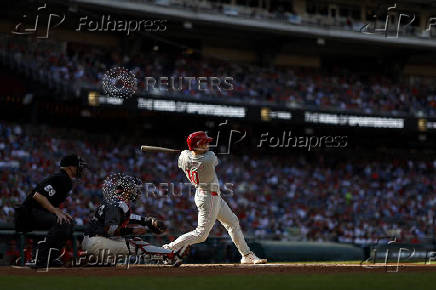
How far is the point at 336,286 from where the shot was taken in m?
6.92

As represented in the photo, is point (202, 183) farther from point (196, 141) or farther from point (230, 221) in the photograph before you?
point (230, 221)

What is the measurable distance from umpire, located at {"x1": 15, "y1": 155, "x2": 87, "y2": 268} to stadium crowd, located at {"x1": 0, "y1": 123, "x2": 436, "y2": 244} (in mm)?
9685

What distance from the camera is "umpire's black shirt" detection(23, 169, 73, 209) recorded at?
9.20 meters

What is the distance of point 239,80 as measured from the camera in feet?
90.4

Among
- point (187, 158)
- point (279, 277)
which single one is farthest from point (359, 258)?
point (279, 277)

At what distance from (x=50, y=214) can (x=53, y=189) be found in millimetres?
333

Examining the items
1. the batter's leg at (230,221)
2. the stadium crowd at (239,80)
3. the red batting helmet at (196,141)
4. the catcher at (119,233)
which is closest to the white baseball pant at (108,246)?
the catcher at (119,233)

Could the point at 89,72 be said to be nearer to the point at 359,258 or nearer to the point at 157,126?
the point at 157,126

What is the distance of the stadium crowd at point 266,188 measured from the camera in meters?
21.1

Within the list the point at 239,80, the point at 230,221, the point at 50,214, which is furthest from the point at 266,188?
the point at 50,214

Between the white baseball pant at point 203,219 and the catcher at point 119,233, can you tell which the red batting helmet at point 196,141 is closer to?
the white baseball pant at point 203,219

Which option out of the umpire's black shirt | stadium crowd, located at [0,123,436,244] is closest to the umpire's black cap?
the umpire's black shirt

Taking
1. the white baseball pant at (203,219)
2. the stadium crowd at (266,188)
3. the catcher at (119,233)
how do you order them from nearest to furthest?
1. the catcher at (119,233)
2. the white baseball pant at (203,219)
3. the stadium crowd at (266,188)

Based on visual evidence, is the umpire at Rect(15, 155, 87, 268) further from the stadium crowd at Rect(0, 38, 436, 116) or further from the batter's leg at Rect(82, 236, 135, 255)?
the stadium crowd at Rect(0, 38, 436, 116)
